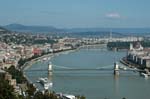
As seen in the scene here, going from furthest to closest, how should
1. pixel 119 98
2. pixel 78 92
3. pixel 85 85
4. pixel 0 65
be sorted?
pixel 0 65, pixel 85 85, pixel 78 92, pixel 119 98

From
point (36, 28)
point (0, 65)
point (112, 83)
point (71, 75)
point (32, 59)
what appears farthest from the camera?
point (36, 28)

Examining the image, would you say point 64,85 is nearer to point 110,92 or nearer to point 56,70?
point 110,92

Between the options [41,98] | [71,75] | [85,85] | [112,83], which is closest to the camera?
[41,98]

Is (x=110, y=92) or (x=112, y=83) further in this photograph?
(x=112, y=83)

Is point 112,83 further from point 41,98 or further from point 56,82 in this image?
point 41,98

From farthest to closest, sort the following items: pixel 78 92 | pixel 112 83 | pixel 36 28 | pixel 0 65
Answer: pixel 36 28
pixel 0 65
pixel 112 83
pixel 78 92

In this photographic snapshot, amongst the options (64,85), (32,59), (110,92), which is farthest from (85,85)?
(32,59)

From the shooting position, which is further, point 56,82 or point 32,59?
point 32,59

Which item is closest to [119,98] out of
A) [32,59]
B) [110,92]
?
[110,92]
